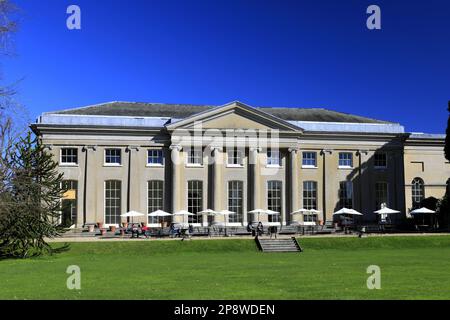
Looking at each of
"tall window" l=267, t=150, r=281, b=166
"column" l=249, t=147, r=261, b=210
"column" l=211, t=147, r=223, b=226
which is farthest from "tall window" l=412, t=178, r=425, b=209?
"column" l=211, t=147, r=223, b=226

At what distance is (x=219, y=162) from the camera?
46.3 meters

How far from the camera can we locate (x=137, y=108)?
4997 centimetres

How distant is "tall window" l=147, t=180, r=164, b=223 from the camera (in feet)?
151

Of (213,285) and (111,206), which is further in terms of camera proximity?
(111,206)

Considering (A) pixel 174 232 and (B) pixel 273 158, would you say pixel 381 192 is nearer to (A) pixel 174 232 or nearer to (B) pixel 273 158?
(B) pixel 273 158

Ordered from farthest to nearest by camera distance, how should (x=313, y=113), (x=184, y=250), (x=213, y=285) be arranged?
(x=313, y=113) < (x=184, y=250) < (x=213, y=285)

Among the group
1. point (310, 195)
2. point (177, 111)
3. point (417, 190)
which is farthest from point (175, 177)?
point (417, 190)

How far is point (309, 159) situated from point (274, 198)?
15.9 ft

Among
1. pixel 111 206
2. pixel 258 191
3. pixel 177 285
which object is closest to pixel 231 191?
pixel 258 191

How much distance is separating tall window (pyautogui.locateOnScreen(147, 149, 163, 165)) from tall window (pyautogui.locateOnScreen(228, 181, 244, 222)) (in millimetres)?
6214

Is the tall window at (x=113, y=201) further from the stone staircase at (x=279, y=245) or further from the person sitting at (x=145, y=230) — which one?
the stone staircase at (x=279, y=245)
